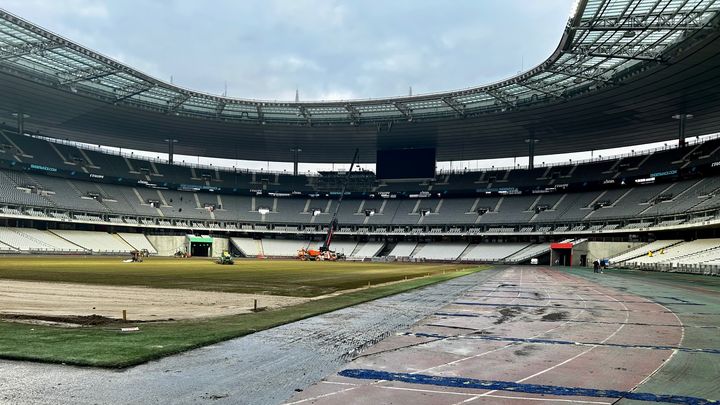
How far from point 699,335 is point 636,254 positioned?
182 ft

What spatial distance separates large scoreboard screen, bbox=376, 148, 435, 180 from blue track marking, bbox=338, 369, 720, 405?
82.6m

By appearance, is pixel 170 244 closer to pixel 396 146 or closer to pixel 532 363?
pixel 396 146

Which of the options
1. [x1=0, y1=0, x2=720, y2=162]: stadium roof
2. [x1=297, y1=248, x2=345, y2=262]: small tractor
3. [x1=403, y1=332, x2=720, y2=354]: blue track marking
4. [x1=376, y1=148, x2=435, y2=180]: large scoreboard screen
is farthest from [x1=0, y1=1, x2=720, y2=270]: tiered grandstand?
[x1=403, y1=332, x2=720, y2=354]: blue track marking

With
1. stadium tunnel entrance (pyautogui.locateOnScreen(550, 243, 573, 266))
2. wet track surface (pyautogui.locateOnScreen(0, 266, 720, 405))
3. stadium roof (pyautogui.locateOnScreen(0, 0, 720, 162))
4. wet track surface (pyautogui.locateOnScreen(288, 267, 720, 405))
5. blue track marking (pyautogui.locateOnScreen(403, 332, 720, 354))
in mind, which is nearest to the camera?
wet track surface (pyautogui.locateOnScreen(0, 266, 720, 405))

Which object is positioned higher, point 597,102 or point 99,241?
point 597,102

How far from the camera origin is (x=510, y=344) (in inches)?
447

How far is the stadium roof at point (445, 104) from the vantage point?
42906 millimetres

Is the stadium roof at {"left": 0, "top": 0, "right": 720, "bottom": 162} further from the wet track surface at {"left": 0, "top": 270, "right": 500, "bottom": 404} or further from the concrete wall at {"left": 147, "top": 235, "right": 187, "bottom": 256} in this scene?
the wet track surface at {"left": 0, "top": 270, "right": 500, "bottom": 404}

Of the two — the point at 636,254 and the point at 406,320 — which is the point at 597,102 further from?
the point at 406,320

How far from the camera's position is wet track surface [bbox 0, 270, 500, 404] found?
6.95 meters

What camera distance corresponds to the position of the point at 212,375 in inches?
320

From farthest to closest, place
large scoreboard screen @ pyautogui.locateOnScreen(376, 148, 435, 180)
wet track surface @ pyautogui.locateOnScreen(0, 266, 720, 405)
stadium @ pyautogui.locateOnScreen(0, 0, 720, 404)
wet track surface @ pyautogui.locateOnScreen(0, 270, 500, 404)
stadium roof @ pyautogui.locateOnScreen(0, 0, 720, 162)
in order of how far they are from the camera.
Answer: large scoreboard screen @ pyautogui.locateOnScreen(376, 148, 435, 180)
stadium roof @ pyautogui.locateOnScreen(0, 0, 720, 162)
stadium @ pyautogui.locateOnScreen(0, 0, 720, 404)
wet track surface @ pyautogui.locateOnScreen(0, 266, 720, 405)
wet track surface @ pyautogui.locateOnScreen(0, 270, 500, 404)

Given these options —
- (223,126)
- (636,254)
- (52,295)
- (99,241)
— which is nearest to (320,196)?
(223,126)

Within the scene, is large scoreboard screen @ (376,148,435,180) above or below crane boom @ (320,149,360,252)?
above
